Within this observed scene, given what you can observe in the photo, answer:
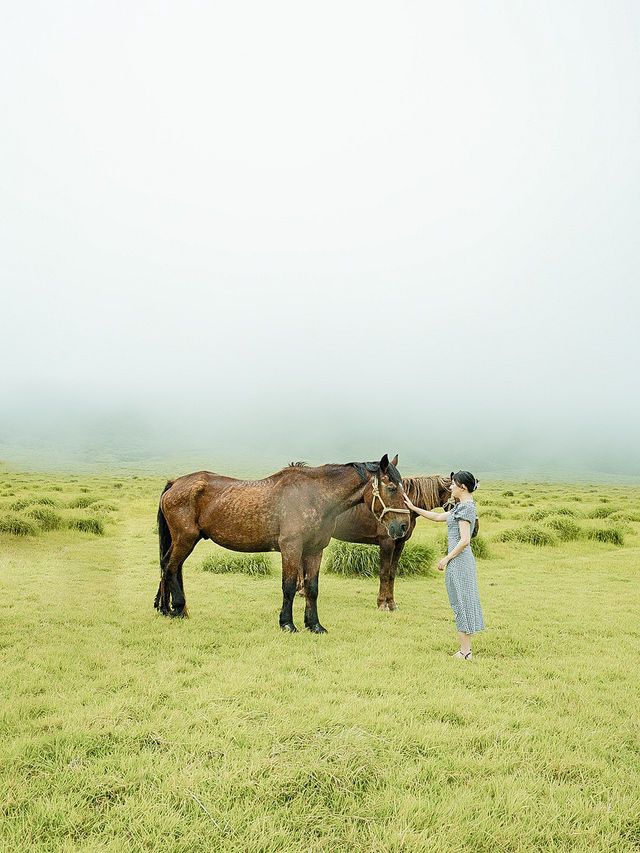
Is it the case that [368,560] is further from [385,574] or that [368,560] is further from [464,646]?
[464,646]

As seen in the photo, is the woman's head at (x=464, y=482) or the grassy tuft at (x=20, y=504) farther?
the grassy tuft at (x=20, y=504)

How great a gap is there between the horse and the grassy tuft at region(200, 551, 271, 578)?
11.3ft

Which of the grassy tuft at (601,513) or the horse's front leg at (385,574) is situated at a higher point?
the horse's front leg at (385,574)

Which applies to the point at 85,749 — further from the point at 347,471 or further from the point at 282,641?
the point at 347,471

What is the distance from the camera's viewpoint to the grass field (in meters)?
3.15

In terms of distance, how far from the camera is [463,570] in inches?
258

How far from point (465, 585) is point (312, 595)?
2.49 m

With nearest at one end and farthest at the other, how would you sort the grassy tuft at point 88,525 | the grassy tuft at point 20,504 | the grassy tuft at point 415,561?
1. the grassy tuft at point 415,561
2. the grassy tuft at point 88,525
3. the grassy tuft at point 20,504

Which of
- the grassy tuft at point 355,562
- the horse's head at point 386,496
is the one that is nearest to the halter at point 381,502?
the horse's head at point 386,496

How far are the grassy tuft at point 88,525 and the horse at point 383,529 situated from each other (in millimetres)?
11288

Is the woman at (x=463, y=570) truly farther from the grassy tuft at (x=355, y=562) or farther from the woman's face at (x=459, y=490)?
the grassy tuft at (x=355, y=562)

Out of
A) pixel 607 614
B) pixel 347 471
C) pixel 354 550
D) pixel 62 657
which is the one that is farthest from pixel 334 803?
pixel 354 550

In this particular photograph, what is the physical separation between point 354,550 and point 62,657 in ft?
27.6

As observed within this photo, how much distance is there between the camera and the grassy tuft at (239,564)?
42.0 feet
